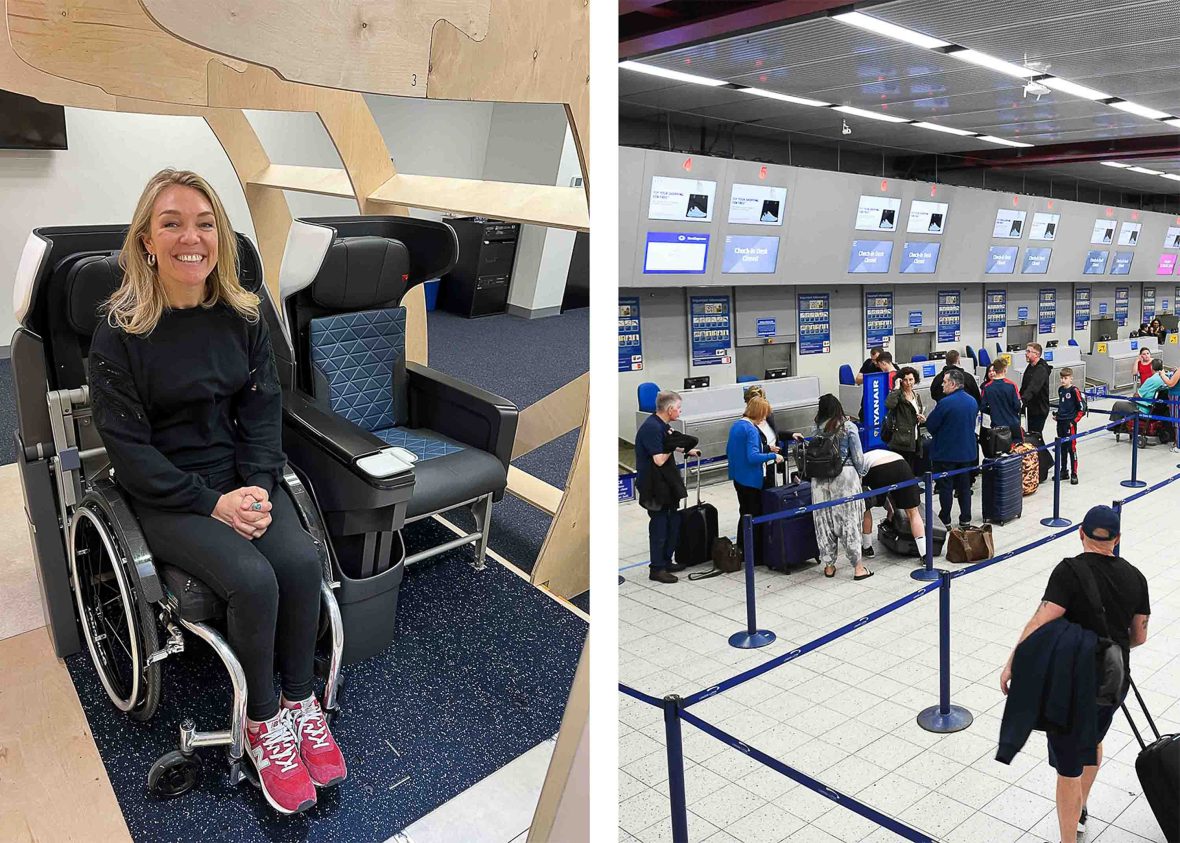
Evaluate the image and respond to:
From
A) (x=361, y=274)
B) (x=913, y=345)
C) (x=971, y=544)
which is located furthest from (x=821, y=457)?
(x=361, y=274)

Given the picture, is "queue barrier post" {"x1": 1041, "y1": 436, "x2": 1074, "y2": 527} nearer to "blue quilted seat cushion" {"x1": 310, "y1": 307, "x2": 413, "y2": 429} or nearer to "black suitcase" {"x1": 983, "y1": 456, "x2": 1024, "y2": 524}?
"black suitcase" {"x1": 983, "y1": 456, "x2": 1024, "y2": 524}

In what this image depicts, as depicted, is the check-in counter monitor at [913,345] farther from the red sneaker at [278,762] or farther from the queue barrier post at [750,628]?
the red sneaker at [278,762]

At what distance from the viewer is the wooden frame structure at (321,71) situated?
0.56 metres

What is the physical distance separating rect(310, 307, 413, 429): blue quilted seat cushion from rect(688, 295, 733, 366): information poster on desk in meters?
1.05

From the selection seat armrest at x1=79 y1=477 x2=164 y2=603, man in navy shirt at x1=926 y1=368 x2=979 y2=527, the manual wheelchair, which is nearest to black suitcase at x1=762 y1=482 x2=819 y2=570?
man in navy shirt at x1=926 y1=368 x2=979 y2=527

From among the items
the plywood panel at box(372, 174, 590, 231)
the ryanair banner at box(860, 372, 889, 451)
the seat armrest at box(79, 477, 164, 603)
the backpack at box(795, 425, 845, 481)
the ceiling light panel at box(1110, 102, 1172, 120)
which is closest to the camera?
the seat armrest at box(79, 477, 164, 603)

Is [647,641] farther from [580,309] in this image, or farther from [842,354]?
[580,309]

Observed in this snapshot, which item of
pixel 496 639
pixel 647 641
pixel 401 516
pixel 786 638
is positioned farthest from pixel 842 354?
Result: pixel 401 516

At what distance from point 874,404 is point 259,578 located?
1467 millimetres

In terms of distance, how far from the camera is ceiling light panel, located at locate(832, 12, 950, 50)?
152 centimetres

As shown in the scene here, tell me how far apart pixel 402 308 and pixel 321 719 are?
43 centimetres

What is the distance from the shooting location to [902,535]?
198 centimetres

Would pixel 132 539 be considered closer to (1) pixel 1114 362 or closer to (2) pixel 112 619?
(2) pixel 112 619

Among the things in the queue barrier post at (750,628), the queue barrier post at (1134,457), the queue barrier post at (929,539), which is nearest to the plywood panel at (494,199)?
the queue barrier post at (1134,457)
